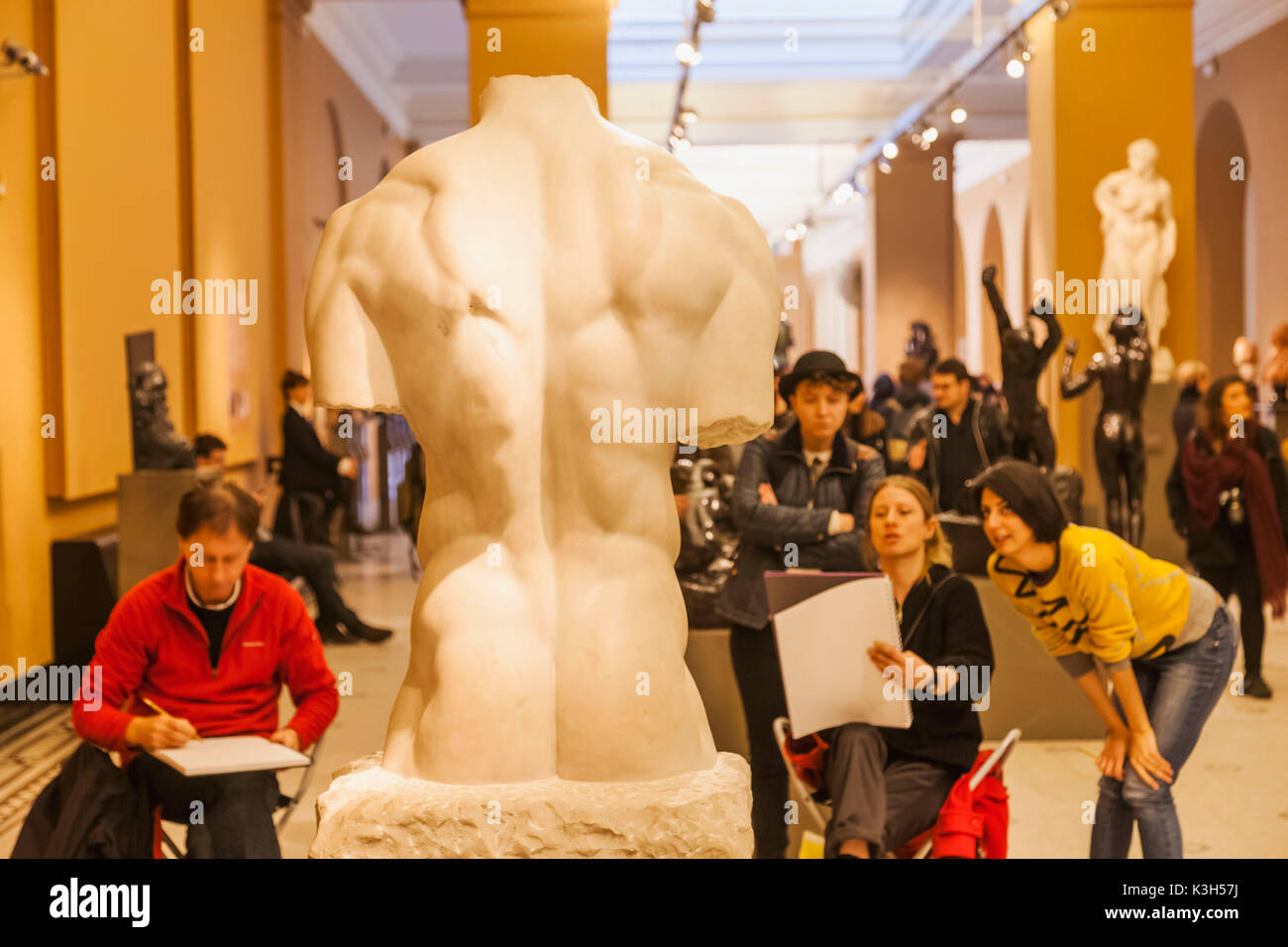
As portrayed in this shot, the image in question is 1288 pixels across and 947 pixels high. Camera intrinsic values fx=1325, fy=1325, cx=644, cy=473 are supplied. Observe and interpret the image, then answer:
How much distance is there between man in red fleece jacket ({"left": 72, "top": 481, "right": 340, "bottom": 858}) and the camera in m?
3.12

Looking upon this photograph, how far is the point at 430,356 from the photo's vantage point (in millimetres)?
2123

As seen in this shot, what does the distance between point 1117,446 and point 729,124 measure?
10095mm

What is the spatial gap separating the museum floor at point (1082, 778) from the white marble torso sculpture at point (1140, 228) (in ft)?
13.5

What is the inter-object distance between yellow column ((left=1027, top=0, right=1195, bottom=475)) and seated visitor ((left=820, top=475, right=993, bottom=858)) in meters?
7.75

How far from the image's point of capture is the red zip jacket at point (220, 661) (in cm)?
320

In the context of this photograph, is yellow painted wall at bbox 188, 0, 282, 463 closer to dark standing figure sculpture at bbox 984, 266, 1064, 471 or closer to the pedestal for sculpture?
dark standing figure sculpture at bbox 984, 266, 1064, 471

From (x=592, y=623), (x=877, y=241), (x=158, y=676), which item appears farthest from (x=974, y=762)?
(x=877, y=241)

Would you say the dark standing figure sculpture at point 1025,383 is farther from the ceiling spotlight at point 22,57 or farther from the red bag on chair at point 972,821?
the ceiling spotlight at point 22,57

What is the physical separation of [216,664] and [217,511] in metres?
0.39

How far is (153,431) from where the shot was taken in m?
6.80

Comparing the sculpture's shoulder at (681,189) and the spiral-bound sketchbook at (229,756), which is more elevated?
the sculpture's shoulder at (681,189)

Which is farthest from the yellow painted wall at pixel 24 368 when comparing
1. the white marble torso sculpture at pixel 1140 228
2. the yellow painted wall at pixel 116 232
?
the white marble torso sculpture at pixel 1140 228

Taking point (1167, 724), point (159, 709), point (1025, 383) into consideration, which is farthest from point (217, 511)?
point (1025, 383)
